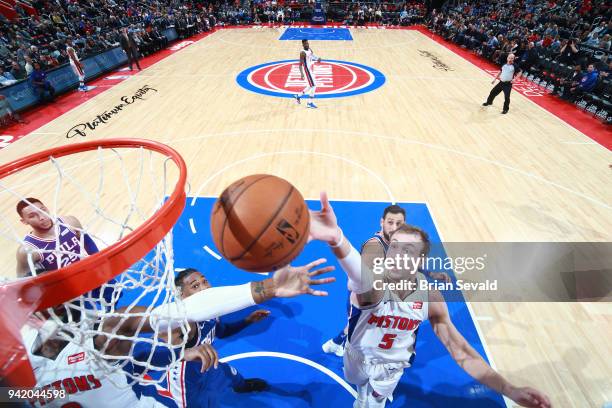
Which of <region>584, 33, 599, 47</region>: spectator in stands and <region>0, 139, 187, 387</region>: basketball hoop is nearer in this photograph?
<region>0, 139, 187, 387</region>: basketball hoop

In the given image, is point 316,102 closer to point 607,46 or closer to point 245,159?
point 245,159

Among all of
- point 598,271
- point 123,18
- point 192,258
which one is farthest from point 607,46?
point 123,18

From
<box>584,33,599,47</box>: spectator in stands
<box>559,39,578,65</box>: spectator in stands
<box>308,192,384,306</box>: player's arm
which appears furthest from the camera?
<box>584,33,599,47</box>: spectator in stands

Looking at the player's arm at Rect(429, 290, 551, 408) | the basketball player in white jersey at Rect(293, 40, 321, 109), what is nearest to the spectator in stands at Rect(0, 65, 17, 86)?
the basketball player in white jersey at Rect(293, 40, 321, 109)

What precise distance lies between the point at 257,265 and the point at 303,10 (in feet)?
84.2

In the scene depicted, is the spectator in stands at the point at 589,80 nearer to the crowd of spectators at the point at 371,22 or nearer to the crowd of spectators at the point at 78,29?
the crowd of spectators at the point at 371,22

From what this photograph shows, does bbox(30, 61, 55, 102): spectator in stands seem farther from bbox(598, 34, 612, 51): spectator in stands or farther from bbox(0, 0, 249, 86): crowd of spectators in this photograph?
bbox(598, 34, 612, 51): spectator in stands

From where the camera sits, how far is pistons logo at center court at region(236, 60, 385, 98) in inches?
430

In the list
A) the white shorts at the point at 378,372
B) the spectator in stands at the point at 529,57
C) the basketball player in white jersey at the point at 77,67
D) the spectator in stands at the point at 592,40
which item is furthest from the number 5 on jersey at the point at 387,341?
the spectator in stands at the point at 592,40

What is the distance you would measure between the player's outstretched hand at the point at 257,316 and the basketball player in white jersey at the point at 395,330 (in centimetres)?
123

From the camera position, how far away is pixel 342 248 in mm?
1860

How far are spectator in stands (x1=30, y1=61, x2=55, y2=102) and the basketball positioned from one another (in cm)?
1110

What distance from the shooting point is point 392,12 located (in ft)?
76.7

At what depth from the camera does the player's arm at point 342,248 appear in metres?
1.87
